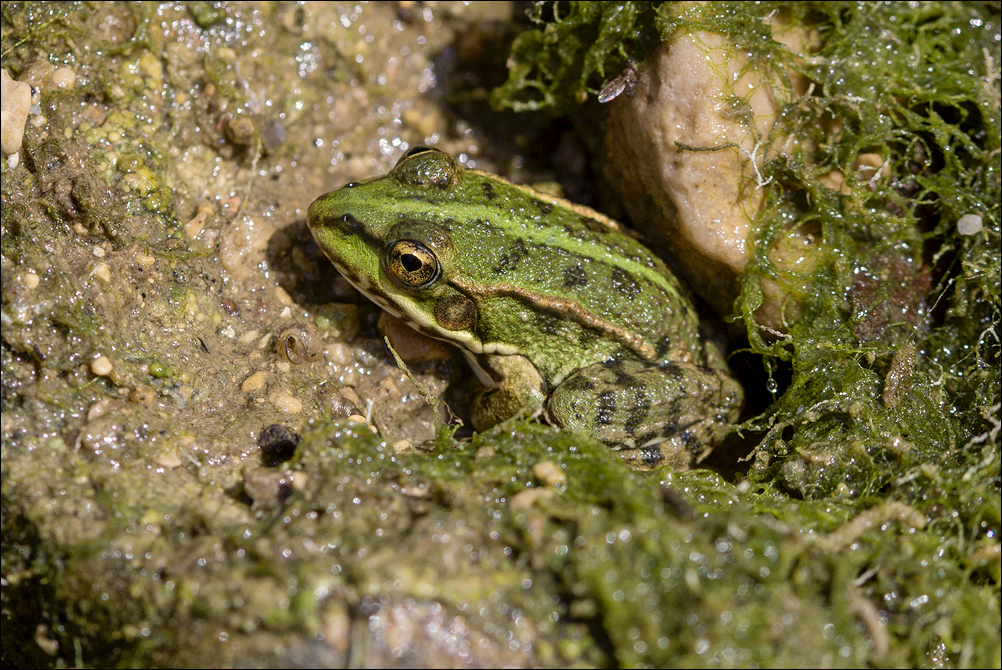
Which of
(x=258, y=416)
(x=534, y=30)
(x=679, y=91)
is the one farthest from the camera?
(x=534, y=30)

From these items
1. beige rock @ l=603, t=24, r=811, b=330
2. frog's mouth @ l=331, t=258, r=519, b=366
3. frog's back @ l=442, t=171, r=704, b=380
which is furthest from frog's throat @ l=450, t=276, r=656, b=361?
beige rock @ l=603, t=24, r=811, b=330

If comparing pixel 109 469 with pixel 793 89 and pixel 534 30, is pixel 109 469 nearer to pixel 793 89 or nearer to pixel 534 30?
pixel 534 30

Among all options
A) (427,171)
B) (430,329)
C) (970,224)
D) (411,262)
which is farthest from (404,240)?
(970,224)

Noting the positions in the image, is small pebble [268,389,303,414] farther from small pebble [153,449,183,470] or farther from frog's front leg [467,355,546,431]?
frog's front leg [467,355,546,431]

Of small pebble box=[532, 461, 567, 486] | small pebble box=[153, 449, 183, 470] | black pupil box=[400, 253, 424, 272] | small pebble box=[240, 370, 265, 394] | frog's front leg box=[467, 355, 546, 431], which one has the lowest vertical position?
frog's front leg box=[467, 355, 546, 431]

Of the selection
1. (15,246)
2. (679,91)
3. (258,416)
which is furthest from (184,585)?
(679,91)

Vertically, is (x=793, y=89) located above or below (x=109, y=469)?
above
